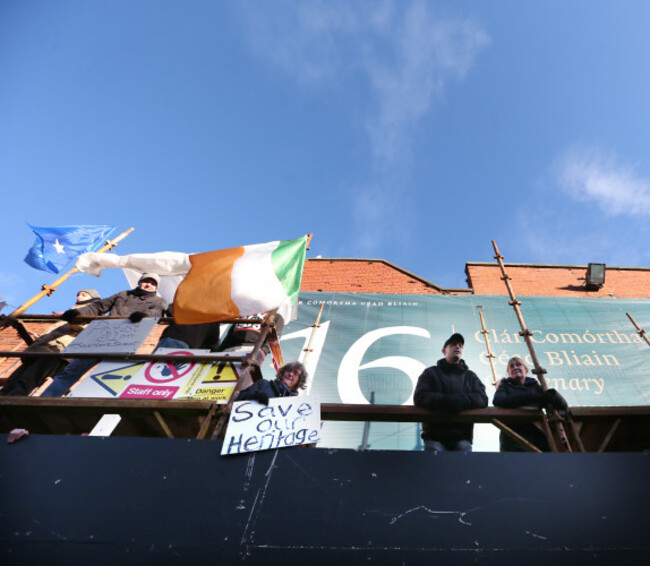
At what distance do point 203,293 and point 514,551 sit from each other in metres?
3.83

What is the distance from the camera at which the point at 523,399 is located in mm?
3305

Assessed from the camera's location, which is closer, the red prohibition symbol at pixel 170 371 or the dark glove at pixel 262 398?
the dark glove at pixel 262 398

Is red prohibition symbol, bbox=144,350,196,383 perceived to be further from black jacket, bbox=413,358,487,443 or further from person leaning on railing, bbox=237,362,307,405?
black jacket, bbox=413,358,487,443

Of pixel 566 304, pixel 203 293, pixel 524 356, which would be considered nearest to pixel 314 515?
pixel 203 293

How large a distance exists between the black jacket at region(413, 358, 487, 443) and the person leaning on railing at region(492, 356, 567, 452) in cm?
19

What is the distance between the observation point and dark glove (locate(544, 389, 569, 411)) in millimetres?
3141

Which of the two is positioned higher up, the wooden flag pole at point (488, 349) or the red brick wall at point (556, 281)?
the red brick wall at point (556, 281)

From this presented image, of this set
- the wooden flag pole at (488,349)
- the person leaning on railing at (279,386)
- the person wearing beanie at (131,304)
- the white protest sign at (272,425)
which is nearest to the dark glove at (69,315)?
the person wearing beanie at (131,304)

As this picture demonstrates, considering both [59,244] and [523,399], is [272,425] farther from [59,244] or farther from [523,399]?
[59,244]

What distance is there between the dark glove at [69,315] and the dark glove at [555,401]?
5.34m

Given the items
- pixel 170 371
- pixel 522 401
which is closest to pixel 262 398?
pixel 170 371

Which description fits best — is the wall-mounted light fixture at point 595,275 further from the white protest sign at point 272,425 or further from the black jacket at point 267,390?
the white protest sign at point 272,425

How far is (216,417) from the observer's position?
3270 mm

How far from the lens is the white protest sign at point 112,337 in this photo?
4414 millimetres
